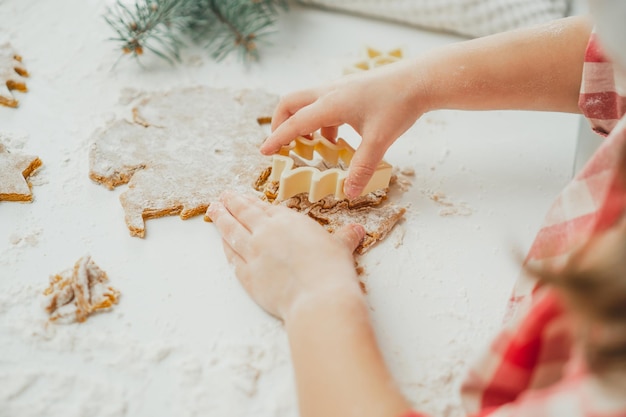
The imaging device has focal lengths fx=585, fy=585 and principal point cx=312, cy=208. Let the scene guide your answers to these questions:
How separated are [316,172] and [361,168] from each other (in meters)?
0.06

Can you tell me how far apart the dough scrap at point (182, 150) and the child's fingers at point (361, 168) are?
15cm

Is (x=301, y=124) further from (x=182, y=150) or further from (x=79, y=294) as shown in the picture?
(x=79, y=294)

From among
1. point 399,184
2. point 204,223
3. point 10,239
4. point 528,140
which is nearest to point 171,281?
point 204,223

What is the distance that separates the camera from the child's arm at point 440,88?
816mm

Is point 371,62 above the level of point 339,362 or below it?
above

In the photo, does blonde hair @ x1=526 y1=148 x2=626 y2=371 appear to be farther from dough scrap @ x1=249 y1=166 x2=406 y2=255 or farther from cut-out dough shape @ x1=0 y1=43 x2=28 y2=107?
cut-out dough shape @ x1=0 y1=43 x2=28 y2=107

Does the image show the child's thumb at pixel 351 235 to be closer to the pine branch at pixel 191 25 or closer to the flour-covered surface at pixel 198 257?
the flour-covered surface at pixel 198 257

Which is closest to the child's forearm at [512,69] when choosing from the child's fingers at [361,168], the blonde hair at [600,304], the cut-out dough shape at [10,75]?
the child's fingers at [361,168]

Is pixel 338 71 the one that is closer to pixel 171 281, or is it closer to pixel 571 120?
pixel 571 120

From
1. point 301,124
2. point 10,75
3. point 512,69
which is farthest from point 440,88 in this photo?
point 10,75

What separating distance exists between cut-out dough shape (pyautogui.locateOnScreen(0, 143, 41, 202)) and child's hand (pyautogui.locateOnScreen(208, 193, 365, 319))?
263 mm

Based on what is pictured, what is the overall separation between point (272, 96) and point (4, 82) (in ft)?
1.42

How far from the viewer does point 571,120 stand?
1.04 m

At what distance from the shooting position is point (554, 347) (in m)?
0.50
